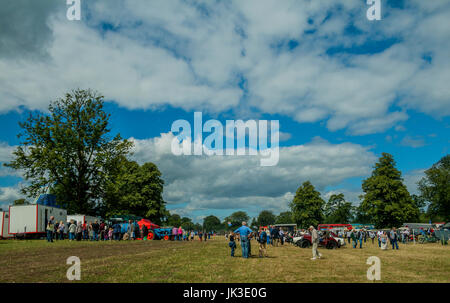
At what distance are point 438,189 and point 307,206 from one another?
98.5 ft

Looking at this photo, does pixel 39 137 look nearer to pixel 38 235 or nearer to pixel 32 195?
pixel 32 195

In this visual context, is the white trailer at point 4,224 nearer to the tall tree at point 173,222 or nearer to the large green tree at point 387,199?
the large green tree at point 387,199

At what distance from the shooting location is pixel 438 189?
77.6 meters

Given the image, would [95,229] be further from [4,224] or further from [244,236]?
[244,236]

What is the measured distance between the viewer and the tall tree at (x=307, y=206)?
8938 centimetres

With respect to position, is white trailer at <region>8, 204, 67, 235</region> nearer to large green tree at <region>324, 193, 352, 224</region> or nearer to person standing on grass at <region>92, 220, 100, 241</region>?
person standing on grass at <region>92, 220, 100, 241</region>

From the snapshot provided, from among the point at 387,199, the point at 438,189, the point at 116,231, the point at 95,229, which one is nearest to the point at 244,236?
the point at 95,229

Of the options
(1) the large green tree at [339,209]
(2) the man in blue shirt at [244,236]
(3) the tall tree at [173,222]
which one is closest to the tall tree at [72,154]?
(2) the man in blue shirt at [244,236]

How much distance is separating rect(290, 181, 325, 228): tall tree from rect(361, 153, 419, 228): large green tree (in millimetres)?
19726

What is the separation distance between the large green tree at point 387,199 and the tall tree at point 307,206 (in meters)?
19.7

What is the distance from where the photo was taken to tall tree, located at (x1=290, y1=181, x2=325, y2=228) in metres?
89.4
